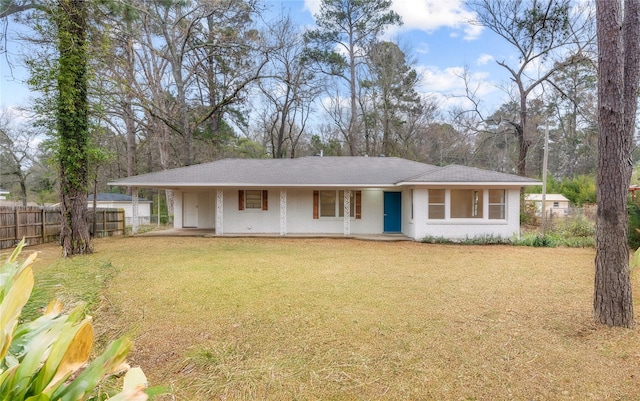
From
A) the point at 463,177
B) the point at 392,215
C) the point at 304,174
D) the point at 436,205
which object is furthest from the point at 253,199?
the point at 463,177

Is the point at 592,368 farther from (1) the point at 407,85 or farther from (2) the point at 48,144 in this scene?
(1) the point at 407,85

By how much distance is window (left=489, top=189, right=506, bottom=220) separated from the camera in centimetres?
1287

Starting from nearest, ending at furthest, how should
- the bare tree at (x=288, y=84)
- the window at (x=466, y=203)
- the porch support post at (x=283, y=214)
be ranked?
the window at (x=466, y=203) → the porch support post at (x=283, y=214) → the bare tree at (x=288, y=84)

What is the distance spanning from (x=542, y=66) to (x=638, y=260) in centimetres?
2105

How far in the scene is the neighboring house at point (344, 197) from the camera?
503 inches

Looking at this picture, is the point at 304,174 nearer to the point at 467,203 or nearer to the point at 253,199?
the point at 253,199

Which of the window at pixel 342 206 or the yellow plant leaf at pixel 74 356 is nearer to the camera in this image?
the yellow plant leaf at pixel 74 356

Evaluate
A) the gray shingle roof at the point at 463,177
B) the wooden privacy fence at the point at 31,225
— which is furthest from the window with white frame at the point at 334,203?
the wooden privacy fence at the point at 31,225

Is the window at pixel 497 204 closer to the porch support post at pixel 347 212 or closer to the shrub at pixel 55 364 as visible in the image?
the porch support post at pixel 347 212

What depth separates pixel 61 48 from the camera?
359 inches

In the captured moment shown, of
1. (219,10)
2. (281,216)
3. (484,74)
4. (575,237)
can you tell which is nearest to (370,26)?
(484,74)

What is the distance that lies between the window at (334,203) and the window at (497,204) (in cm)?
530

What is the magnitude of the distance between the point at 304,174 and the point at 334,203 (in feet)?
6.23

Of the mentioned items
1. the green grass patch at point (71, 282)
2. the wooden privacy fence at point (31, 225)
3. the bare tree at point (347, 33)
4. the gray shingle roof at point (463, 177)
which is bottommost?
the green grass patch at point (71, 282)
